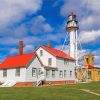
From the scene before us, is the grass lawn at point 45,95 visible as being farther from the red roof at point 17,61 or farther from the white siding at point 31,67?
the red roof at point 17,61

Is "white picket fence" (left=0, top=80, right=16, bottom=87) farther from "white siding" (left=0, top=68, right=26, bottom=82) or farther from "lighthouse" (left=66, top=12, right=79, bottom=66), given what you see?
"lighthouse" (left=66, top=12, right=79, bottom=66)

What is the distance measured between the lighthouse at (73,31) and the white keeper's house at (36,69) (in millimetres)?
5008

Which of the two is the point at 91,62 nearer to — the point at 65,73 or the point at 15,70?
the point at 65,73

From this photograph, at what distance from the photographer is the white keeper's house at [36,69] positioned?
1612 inches

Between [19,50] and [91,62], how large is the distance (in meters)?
28.0

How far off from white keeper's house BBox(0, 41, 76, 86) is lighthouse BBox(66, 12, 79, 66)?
197 inches

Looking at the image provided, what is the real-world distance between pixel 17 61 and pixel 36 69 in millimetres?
3320

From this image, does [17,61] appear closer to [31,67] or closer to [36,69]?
[31,67]

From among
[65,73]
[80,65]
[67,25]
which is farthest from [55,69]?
[67,25]

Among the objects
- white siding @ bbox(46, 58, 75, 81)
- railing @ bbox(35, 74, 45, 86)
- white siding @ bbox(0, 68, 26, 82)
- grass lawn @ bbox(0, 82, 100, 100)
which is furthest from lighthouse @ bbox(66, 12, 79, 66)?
grass lawn @ bbox(0, 82, 100, 100)

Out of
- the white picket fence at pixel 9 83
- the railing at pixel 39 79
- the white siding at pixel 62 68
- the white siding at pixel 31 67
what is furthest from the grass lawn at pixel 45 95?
the white siding at pixel 62 68

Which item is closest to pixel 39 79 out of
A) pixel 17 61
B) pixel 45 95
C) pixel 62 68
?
pixel 17 61

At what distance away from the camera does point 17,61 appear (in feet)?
141

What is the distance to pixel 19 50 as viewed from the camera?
1838 inches
